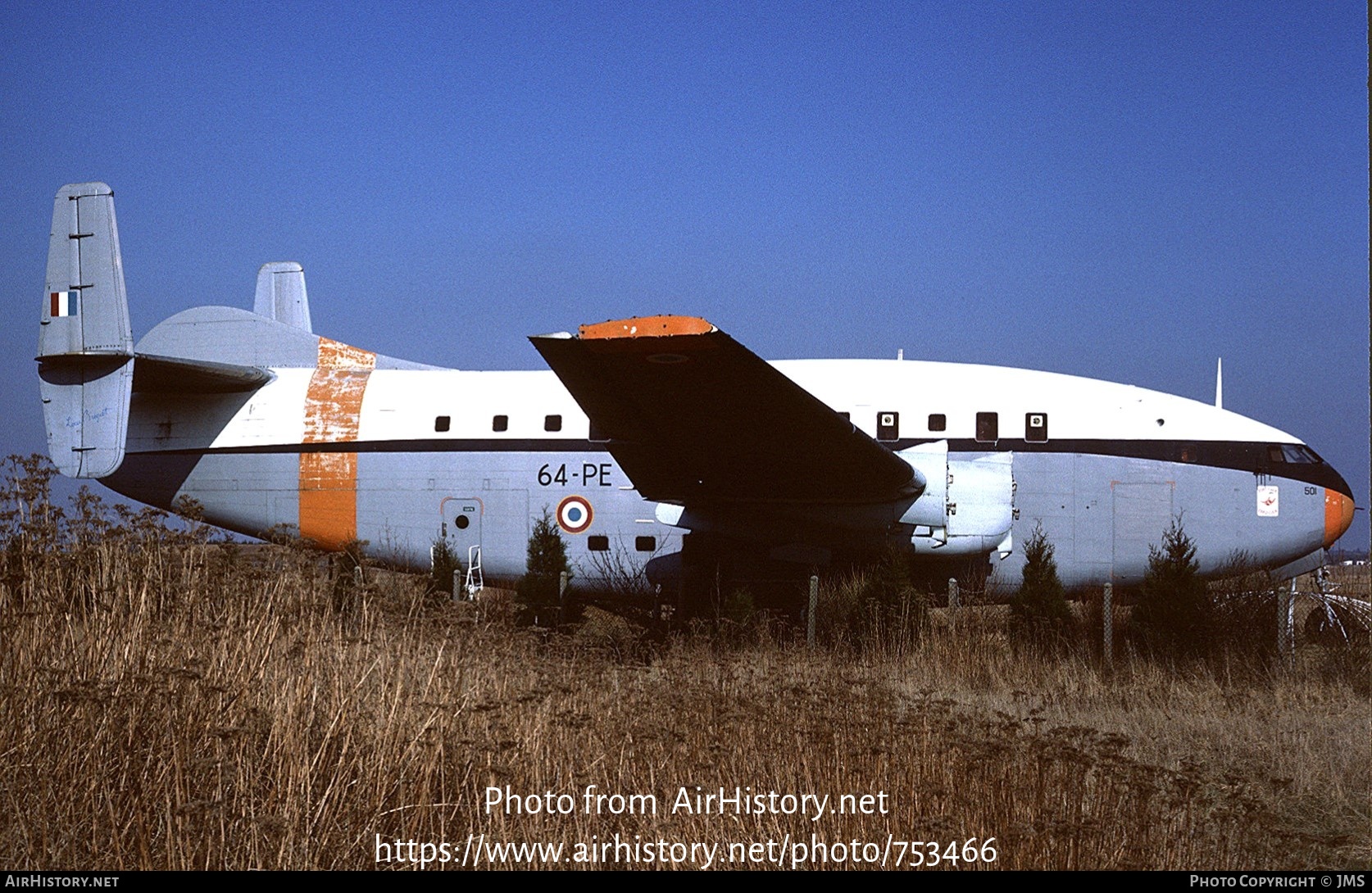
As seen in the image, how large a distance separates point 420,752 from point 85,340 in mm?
12738

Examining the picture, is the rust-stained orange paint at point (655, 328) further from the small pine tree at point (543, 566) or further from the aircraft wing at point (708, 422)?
the small pine tree at point (543, 566)

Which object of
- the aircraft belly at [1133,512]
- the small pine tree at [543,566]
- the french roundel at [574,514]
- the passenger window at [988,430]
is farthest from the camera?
the french roundel at [574,514]

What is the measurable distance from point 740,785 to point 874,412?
1026cm

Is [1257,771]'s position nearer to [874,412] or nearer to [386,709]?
[386,709]

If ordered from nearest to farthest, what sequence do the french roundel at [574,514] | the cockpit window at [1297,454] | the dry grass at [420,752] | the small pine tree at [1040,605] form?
the dry grass at [420,752]
the small pine tree at [1040,605]
the cockpit window at [1297,454]
the french roundel at [574,514]

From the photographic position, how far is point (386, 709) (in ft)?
20.9

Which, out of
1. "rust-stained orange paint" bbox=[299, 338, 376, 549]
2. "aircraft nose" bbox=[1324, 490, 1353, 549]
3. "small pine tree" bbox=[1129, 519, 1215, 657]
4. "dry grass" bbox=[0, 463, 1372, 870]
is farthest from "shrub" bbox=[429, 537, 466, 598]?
"aircraft nose" bbox=[1324, 490, 1353, 549]

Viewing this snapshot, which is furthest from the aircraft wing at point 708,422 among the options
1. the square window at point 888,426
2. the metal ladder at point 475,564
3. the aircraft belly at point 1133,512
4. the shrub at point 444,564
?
the shrub at point 444,564

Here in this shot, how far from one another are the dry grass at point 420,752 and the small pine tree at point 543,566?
279 inches

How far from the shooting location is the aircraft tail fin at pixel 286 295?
Answer: 23156 millimetres

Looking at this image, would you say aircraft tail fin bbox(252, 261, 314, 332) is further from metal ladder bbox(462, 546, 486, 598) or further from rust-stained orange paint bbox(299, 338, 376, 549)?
metal ladder bbox(462, 546, 486, 598)

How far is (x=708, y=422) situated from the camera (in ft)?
43.3

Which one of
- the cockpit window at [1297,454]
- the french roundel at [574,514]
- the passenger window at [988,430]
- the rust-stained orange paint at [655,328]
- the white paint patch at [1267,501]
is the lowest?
the french roundel at [574,514]

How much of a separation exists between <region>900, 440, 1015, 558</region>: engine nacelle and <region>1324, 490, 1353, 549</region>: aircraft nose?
5107 millimetres
